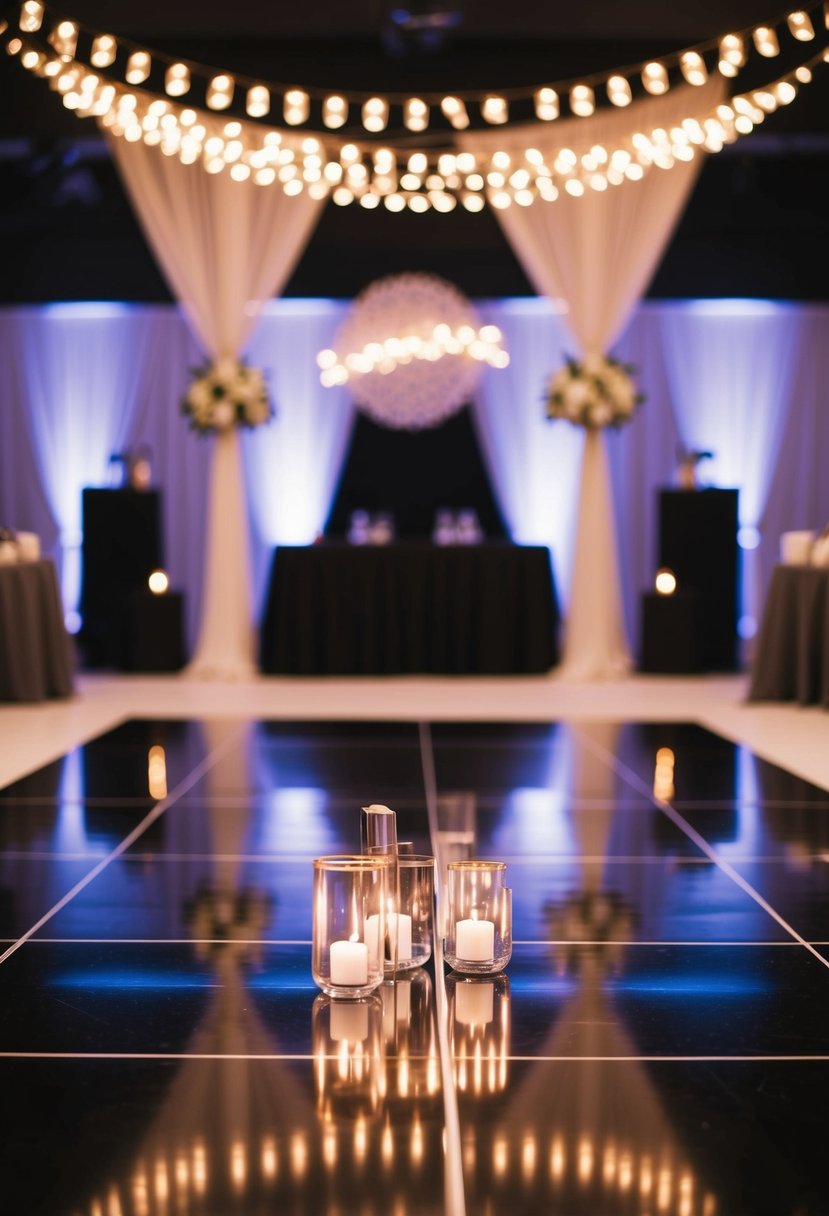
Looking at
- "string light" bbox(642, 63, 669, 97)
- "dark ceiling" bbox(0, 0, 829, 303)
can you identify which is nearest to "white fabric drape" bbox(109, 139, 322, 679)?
"dark ceiling" bbox(0, 0, 829, 303)

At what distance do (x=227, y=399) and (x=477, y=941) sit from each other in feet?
22.4

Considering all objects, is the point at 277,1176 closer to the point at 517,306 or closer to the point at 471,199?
the point at 471,199

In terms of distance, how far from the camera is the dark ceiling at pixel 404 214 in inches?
368

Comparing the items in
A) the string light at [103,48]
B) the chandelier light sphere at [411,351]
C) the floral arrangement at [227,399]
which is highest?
the string light at [103,48]

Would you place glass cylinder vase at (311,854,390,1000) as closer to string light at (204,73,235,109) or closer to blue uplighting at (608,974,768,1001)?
blue uplighting at (608,974,768,1001)

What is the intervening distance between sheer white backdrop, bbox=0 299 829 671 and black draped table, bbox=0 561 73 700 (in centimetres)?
296

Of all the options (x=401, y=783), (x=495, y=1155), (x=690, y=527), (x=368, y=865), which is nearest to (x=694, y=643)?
(x=690, y=527)

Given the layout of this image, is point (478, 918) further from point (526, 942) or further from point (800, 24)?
point (800, 24)

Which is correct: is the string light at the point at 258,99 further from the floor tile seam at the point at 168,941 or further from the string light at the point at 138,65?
the floor tile seam at the point at 168,941

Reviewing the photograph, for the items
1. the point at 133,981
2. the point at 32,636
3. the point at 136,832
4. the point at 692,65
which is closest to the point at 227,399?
the point at 32,636

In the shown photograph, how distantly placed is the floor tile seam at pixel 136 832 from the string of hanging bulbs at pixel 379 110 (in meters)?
2.69

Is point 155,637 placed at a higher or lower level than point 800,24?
lower

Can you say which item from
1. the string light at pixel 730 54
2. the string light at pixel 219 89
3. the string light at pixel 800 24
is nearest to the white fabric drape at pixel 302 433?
the string light at pixel 219 89

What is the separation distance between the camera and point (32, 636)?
7930 mm
